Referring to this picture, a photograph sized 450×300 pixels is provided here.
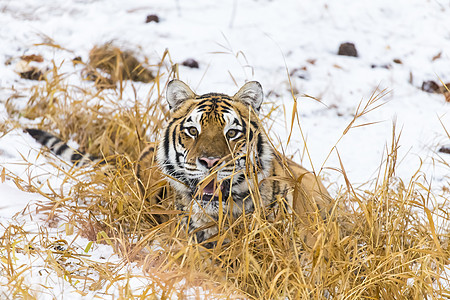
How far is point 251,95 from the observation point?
10.1 feet

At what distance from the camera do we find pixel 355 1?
25.0 ft

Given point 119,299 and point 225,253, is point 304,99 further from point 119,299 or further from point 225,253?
point 119,299

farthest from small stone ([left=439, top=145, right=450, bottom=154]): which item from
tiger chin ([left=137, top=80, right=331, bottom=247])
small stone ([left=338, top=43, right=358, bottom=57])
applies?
tiger chin ([left=137, top=80, right=331, bottom=247])

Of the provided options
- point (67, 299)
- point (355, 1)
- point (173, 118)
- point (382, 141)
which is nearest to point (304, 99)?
point (382, 141)

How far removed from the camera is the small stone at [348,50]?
663cm

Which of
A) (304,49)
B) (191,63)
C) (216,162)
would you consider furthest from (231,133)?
(304,49)

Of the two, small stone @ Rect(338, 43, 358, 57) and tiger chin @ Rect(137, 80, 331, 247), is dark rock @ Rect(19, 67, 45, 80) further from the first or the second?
small stone @ Rect(338, 43, 358, 57)

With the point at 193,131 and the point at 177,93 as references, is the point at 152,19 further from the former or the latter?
the point at 193,131

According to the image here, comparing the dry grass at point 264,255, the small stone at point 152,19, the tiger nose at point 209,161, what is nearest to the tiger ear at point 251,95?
the tiger nose at point 209,161

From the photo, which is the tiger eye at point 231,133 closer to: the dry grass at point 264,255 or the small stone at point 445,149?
the dry grass at point 264,255

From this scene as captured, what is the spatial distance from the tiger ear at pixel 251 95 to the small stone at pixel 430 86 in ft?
12.7

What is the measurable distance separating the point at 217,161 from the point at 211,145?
132 mm

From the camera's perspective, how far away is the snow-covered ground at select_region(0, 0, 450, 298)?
538 centimetres

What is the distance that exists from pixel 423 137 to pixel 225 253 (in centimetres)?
346
